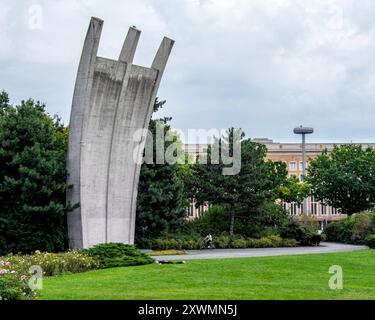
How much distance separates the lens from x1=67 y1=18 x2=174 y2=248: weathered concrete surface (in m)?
28.7

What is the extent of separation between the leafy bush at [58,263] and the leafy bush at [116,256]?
1.91ft

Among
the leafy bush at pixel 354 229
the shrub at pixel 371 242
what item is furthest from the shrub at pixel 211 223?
the shrub at pixel 371 242

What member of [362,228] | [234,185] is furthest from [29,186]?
[362,228]

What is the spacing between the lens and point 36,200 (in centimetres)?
2994

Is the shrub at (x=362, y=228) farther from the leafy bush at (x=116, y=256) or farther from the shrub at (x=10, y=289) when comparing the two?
the shrub at (x=10, y=289)

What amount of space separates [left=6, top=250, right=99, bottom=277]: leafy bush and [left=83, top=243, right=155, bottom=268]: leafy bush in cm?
58

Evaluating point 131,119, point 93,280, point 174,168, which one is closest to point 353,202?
point 174,168

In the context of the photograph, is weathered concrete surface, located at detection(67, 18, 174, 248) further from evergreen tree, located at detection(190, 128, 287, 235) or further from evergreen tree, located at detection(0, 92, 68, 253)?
evergreen tree, located at detection(190, 128, 287, 235)

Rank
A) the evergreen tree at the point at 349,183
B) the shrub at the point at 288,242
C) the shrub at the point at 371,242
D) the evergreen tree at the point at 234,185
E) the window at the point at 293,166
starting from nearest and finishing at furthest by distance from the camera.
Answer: the shrub at the point at 371,242 < the shrub at the point at 288,242 < the evergreen tree at the point at 234,185 < the evergreen tree at the point at 349,183 < the window at the point at 293,166

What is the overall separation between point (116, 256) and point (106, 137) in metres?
5.79

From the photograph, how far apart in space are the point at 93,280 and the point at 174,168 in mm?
22283

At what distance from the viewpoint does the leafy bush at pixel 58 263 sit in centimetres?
2252

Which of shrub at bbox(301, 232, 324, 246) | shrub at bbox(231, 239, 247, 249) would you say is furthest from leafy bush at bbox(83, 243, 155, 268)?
shrub at bbox(301, 232, 324, 246)

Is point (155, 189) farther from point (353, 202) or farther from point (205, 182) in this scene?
point (353, 202)
